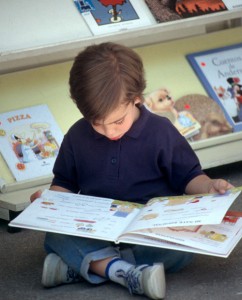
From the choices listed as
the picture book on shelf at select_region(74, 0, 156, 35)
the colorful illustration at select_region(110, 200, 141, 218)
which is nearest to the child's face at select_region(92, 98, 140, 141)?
the colorful illustration at select_region(110, 200, 141, 218)

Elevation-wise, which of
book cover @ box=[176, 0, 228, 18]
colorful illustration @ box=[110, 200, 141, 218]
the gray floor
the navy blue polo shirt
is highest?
book cover @ box=[176, 0, 228, 18]

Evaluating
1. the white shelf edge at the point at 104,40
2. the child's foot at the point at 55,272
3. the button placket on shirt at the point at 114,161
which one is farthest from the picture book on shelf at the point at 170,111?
the child's foot at the point at 55,272

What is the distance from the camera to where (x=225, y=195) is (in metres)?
2.17

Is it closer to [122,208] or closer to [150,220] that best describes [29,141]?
[122,208]

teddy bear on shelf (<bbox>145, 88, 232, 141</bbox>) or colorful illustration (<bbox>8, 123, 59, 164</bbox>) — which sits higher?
colorful illustration (<bbox>8, 123, 59, 164</bbox>)

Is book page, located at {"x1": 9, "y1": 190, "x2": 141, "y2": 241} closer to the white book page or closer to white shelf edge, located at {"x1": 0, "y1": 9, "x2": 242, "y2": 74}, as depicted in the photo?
the white book page

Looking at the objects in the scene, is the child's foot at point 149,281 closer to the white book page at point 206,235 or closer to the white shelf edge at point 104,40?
the white book page at point 206,235

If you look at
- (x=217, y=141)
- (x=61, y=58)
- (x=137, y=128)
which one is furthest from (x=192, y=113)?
(x=137, y=128)

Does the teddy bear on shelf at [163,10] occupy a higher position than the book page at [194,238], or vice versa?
the teddy bear on shelf at [163,10]

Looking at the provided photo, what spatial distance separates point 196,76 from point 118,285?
5.74 feet

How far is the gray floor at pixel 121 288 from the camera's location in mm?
2164

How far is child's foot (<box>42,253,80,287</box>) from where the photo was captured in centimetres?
228

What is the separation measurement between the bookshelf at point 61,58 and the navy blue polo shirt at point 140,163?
72cm

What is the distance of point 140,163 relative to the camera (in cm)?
241
